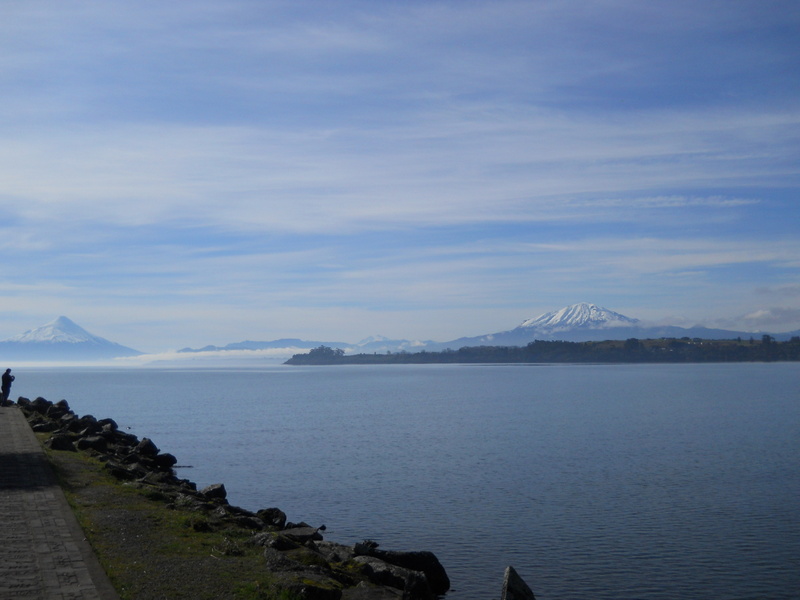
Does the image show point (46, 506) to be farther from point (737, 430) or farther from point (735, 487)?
point (737, 430)

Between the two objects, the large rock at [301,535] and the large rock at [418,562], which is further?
the large rock at [301,535]

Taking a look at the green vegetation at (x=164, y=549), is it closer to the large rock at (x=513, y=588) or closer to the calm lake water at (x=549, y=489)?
the large rock at (x=513, y=588)

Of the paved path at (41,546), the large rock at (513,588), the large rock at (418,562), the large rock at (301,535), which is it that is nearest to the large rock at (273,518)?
the large rock at (301,535)

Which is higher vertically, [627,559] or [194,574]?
[194,574]

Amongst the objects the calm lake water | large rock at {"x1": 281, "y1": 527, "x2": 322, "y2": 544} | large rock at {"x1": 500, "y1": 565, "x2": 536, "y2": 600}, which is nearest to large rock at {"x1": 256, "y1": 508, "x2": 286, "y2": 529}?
large rock at {"x1": 281, "y1": 527, "x2": 322, "y2": 544}

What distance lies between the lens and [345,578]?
15.5 metres

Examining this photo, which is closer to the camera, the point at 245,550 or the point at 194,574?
the point at 194,574

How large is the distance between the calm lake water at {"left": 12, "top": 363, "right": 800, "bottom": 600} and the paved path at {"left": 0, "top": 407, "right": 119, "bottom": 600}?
9.33 metres

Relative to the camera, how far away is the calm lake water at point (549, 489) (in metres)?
21.2

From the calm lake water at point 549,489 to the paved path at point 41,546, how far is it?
9332 millimetres

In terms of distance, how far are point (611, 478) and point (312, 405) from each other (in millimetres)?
64642

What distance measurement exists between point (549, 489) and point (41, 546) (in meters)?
23.8

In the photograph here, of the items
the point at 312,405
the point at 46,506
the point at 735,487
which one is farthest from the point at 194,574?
the point at 312,405

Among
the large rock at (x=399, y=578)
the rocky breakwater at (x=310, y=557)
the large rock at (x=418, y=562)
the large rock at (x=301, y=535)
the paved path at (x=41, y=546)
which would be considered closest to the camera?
the paved path at (x=41, y=546)
